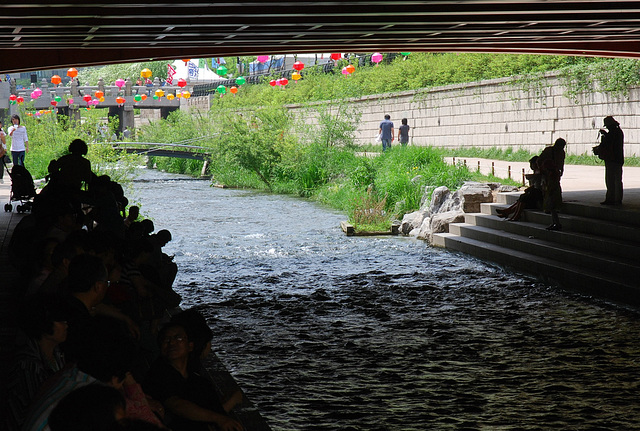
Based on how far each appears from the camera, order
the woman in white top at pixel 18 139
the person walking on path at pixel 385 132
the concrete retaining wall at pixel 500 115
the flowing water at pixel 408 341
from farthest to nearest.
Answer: the person walking on path at pixel 385 132 < the concrete retaining wall at pixel 500 115 < the woman in white top at pixel 18 139 < the flowing water at pixel 408 341

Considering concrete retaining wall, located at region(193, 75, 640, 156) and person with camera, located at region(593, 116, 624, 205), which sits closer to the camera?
person with camera, located at region(593, 116, 624, 205)

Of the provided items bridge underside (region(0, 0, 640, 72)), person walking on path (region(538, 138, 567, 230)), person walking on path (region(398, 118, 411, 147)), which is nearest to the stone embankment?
bridge underside (region(0, 0, 640, 72))

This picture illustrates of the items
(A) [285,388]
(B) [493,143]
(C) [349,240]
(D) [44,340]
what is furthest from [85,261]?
(B) [493,143]

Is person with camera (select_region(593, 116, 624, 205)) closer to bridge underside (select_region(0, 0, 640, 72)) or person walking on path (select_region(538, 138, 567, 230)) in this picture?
person walking on path (select_region(538, 138, 567, 230))

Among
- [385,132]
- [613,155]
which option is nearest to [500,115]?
[385,132]

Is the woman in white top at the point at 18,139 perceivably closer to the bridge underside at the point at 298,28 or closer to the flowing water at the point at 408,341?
the bridge underside at the point at 298,28

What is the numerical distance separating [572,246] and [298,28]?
5.63 m

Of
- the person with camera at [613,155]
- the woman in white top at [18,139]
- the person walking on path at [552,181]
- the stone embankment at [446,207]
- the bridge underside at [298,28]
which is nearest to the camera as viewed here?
the bridge underside at [298,28]

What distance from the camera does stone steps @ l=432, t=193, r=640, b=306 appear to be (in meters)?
10.7

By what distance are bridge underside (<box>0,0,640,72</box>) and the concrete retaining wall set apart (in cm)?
612

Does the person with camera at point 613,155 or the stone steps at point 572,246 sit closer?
the stone steps at point 572,246

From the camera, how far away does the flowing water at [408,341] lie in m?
6.39

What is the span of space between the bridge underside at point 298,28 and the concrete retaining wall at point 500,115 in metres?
6.12

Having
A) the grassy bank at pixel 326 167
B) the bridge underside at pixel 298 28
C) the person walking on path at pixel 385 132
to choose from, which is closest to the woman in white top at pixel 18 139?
the bridge underside at pixel 298 28
